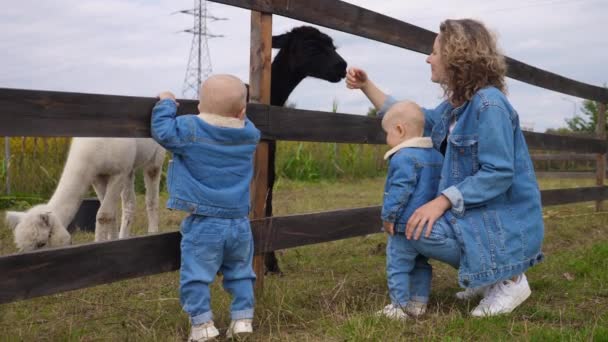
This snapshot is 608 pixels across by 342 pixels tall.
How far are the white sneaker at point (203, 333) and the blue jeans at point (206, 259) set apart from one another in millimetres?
23

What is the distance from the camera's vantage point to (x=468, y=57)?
11.1ft

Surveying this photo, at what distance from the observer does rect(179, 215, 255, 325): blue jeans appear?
2924 mm

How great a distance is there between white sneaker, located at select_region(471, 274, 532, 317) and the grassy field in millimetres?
71

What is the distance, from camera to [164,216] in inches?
344

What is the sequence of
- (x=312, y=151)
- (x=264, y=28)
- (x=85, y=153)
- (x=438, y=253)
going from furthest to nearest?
(x=312, y=151), (x=85, y=153), (x=264, y=28), (x=438, y=253)

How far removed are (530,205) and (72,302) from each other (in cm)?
275

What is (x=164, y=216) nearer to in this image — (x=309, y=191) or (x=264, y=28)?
(x=309, y=191)

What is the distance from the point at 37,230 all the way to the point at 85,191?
2.79 feet

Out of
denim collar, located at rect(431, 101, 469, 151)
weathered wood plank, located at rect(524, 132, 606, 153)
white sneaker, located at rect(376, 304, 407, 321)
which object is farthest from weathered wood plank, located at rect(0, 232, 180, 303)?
weathered wood plank, located at rect(524, 132, 606, 153)

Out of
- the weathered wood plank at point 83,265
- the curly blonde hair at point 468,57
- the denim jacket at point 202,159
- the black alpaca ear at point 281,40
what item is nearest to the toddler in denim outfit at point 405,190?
the curly blonde hair at point 468,57

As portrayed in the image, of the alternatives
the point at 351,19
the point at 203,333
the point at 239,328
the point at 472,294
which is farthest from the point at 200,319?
the point at 351,19

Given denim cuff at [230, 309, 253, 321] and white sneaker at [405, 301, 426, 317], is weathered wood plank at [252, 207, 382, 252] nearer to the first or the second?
denim cuff at [230, 309, 253, 321]

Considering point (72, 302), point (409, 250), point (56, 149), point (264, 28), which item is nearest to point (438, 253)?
point (409, 250)

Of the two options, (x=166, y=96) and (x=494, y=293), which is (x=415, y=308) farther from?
(x=166, y=96)
